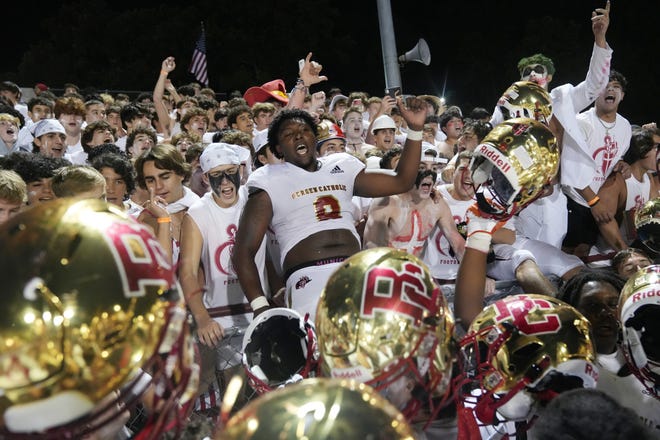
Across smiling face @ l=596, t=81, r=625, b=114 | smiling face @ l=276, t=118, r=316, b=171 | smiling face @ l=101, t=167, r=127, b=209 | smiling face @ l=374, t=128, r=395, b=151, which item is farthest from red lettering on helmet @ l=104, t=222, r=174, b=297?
smiling face @ l=374, t=128, r=395, b=151

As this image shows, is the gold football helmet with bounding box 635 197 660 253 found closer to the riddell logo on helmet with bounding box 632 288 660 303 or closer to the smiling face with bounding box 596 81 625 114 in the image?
the smiling face with bounding box 596 81 625 114

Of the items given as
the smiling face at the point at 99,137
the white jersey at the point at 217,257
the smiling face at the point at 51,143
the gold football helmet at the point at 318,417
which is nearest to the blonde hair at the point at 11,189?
the white jersey at the point at 217,257

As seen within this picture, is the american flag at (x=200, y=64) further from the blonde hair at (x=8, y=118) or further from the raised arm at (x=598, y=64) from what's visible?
the raised arm at (x=598, y=64)

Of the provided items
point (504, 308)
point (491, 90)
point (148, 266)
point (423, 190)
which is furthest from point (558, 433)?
point (491, 90)

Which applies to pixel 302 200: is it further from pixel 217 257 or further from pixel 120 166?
pixel 120 166

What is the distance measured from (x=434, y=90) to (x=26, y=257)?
28.2m

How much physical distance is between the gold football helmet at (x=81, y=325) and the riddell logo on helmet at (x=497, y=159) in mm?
1445

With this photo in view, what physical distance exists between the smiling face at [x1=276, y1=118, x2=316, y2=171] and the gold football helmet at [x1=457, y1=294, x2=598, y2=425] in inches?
73.4

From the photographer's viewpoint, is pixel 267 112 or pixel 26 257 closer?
pixel 26 257

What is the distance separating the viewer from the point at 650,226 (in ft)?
14.7

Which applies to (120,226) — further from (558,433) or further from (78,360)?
(558,433)

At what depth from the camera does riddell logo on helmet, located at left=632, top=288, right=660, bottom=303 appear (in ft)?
7.59

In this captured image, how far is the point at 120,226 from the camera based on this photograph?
1.42 metres

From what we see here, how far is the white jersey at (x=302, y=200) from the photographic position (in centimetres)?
382
